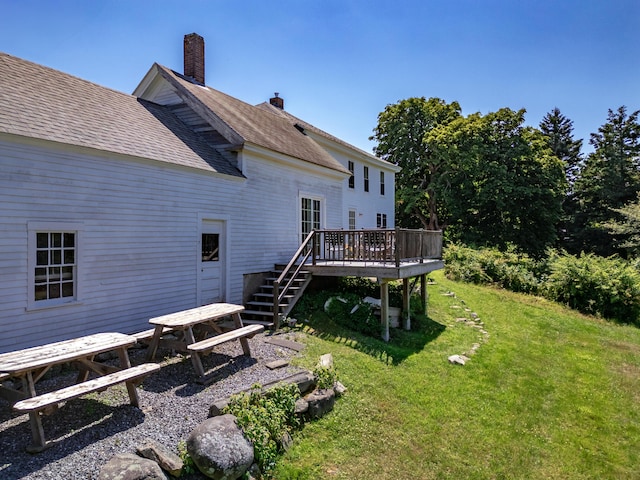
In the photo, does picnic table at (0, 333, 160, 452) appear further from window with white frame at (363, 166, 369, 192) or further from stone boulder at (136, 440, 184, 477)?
window with white frame at (363, 166, 369, 192)

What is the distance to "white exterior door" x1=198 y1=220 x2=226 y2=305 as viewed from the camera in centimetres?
891

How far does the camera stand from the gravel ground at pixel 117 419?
3.51 meters

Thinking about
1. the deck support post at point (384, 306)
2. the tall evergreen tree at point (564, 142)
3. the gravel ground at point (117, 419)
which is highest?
the tall evergreen tree at point (564, 142)

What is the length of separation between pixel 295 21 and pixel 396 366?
10.2 meters

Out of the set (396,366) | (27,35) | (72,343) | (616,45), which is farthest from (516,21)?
(72,343)

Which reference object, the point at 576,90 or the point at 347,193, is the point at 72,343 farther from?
the point at 576,90

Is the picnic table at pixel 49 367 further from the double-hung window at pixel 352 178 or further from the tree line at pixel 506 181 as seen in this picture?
the tree line at pixel 506 181

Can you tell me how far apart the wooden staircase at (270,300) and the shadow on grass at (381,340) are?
73 cm

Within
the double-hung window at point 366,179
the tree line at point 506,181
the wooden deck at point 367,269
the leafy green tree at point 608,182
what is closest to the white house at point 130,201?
the wooden deck at point 367,269

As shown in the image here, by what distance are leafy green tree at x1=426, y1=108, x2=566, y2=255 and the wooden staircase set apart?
19.6 m

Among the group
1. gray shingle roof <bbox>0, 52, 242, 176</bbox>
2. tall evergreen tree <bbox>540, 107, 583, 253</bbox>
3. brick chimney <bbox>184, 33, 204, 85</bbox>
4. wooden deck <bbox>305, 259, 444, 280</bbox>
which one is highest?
tall evergreen tree <bbox>540, 107, 583, 253</bbox>

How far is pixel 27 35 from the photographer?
8.51m

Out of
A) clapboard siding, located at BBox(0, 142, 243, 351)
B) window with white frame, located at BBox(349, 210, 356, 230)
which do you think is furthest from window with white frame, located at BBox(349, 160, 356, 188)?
clapboard siding, located at BBox(0, 142, 243, 351)

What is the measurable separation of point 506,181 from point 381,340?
20028mm
